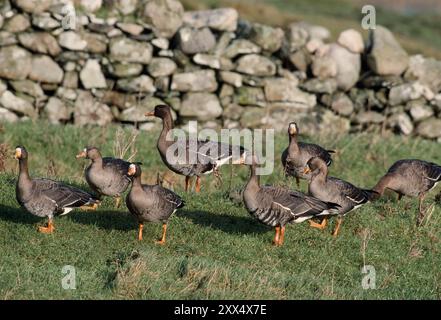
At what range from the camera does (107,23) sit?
22.6 metres

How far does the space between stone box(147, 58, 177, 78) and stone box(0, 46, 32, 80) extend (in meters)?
3.34

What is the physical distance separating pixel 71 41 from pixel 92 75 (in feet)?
3.55

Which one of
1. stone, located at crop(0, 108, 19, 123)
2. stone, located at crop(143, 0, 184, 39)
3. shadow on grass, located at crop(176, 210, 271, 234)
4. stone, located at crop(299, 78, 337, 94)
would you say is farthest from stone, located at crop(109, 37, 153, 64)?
shadow on grass, located at crop(176, 210, 271, 234)

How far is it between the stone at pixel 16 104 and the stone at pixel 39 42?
1.39 meters

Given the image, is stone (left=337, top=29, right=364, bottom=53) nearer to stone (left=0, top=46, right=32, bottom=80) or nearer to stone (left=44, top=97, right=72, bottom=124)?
stone (left=44, top=97, right=72, bottom=124)

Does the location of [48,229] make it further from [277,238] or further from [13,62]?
[13,62]

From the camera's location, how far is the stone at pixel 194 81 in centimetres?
2262

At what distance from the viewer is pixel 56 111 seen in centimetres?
2227

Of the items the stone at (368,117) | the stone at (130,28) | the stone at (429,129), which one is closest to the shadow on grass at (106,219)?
the stone at (130,28)

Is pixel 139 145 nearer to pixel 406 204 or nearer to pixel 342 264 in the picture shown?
pixel 406 204

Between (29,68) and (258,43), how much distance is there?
648 centimetres

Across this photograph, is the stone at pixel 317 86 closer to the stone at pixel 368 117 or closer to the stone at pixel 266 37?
the stone at pixel 368 117

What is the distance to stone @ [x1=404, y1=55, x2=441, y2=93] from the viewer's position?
24266mm

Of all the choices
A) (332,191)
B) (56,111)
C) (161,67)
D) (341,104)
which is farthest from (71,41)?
(332,191)
